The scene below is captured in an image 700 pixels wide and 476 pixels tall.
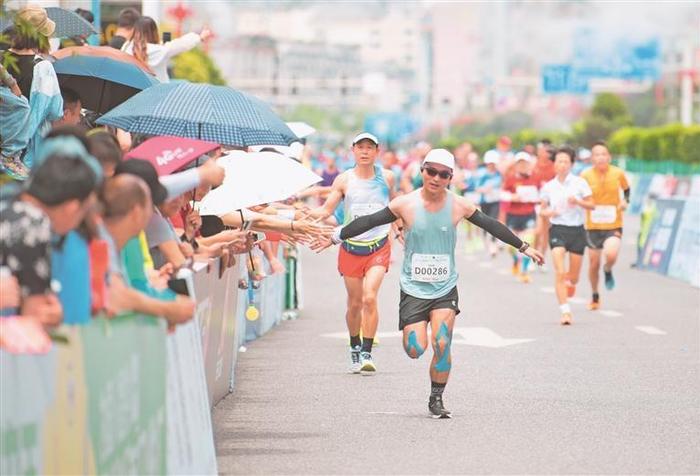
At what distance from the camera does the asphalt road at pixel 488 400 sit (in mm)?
9703

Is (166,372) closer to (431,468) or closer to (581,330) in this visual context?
(431,468)

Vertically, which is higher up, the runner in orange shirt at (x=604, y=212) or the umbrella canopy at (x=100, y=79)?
the umbrella canopy at (x=100, y=79)

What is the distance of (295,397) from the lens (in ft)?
41.4

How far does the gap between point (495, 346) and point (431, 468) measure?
6928 mm

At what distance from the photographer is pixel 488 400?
12.4m

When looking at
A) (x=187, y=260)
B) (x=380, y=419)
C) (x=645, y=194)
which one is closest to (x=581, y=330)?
(x=380, y=419)

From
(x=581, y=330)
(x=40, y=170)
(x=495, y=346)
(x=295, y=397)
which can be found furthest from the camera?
(x=581, y=330)

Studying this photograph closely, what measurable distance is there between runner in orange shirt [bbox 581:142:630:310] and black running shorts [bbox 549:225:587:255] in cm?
68

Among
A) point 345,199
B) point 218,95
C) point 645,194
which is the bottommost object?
point 645,194

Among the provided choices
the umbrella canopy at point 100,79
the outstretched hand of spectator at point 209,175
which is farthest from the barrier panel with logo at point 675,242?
the outstretched hand of spectator at point 209,175

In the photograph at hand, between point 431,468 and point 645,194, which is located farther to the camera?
point 645,194

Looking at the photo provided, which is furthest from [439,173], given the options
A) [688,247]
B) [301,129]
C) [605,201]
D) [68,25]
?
[688,247]

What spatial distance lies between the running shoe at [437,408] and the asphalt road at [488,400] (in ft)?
0.34

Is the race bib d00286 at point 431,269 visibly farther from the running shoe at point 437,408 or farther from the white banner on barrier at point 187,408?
the white banner on barrier at point 187,408
